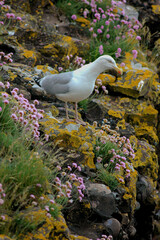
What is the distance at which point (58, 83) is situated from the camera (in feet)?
15.2

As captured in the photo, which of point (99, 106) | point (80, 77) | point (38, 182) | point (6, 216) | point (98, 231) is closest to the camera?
point (6, 216)

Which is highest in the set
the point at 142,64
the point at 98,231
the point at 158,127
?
the point at 142,64

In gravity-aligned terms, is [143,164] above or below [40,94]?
below

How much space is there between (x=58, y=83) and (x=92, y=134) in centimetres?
85

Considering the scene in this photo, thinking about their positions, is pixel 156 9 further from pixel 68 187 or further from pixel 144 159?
pixel 68 187

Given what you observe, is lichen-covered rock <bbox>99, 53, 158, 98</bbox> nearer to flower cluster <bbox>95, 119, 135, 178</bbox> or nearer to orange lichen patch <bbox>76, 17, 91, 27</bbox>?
orange lichen patch <bbox>76, 17, 91, 27</bbox>

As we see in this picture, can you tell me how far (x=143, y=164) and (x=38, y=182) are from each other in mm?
2586

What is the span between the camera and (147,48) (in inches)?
341

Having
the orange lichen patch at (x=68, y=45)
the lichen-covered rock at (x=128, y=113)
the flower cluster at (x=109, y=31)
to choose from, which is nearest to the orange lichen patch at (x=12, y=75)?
the lichen-covered rock at (x=128, y=113)

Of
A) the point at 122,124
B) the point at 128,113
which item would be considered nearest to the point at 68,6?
the point at 128,113

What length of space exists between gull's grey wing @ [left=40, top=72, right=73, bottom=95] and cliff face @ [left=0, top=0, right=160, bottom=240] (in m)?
0.29

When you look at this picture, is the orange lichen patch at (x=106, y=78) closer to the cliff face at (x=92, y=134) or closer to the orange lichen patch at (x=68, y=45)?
the cliff face at (x=92, y=134)

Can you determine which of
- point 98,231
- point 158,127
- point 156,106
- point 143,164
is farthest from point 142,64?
point 98,231

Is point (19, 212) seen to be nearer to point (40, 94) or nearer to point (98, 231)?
point (98, 231)
